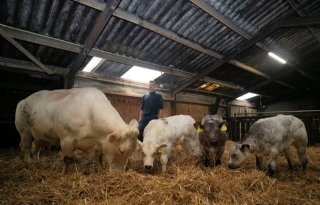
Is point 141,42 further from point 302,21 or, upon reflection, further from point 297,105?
point 297,105

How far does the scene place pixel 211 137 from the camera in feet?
15.9

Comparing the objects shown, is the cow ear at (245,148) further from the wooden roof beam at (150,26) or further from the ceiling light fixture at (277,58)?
the ceiling light fixture at (277,58)

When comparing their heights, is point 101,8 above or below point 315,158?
above

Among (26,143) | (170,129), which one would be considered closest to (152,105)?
(170,129)

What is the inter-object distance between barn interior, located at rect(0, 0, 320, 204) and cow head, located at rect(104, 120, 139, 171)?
42 centimetres

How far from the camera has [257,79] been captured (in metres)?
13.1

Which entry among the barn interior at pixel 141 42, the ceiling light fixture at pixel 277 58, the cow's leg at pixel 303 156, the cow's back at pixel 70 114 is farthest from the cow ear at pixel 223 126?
the ceiling light fixture at pixel 277 58

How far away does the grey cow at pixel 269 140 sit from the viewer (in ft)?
15.0

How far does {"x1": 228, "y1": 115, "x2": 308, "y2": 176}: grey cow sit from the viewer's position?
15.0ft

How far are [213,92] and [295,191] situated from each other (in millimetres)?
10585

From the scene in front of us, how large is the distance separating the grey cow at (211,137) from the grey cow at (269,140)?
398mm

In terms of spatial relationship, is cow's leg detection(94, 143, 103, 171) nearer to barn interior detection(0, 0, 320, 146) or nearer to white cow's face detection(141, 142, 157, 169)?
white cow's face detection(141, 142, 157, 169)

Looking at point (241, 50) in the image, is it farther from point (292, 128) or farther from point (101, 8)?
point (101, 8)

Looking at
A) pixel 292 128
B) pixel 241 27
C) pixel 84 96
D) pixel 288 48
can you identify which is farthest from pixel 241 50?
pixel 84 96
